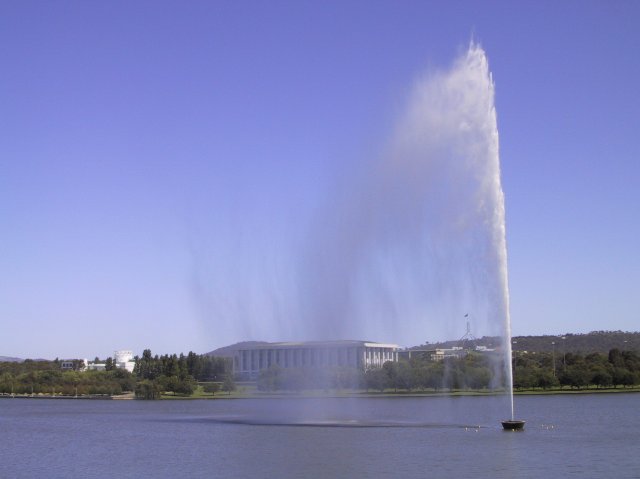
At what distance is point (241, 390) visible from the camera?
388ft

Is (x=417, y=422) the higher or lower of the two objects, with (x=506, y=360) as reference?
lower

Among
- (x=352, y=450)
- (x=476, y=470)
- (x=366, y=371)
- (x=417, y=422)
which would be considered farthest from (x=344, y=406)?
(x=476, y=470)

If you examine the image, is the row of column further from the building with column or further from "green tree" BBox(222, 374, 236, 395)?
"green tree" BBox(222, 374, 236, 395)

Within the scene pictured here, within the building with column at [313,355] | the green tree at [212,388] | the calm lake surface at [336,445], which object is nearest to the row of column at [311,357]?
the building with column at [313,355]

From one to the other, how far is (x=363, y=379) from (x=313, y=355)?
80.4 ft

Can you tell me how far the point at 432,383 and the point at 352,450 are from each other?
207 ft

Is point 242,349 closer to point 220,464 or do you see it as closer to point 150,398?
point 150,398

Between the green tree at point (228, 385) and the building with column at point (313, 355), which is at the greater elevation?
the building with column at point (313, 355)

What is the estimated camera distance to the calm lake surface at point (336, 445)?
3278cm

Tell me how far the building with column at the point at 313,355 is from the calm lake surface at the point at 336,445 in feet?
20.3

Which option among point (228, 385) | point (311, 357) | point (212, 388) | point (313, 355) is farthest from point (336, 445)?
point (212, 388)

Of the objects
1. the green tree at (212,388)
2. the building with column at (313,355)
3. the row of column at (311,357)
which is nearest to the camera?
the building with column at (313,355)

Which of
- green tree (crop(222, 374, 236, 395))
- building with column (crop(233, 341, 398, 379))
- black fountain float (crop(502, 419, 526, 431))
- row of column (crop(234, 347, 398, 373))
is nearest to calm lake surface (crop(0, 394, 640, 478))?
black fountain float (crop(502, 419, 526, 431))

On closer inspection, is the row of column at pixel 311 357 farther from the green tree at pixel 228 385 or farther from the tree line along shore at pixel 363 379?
the green tree at pixel 228 385
